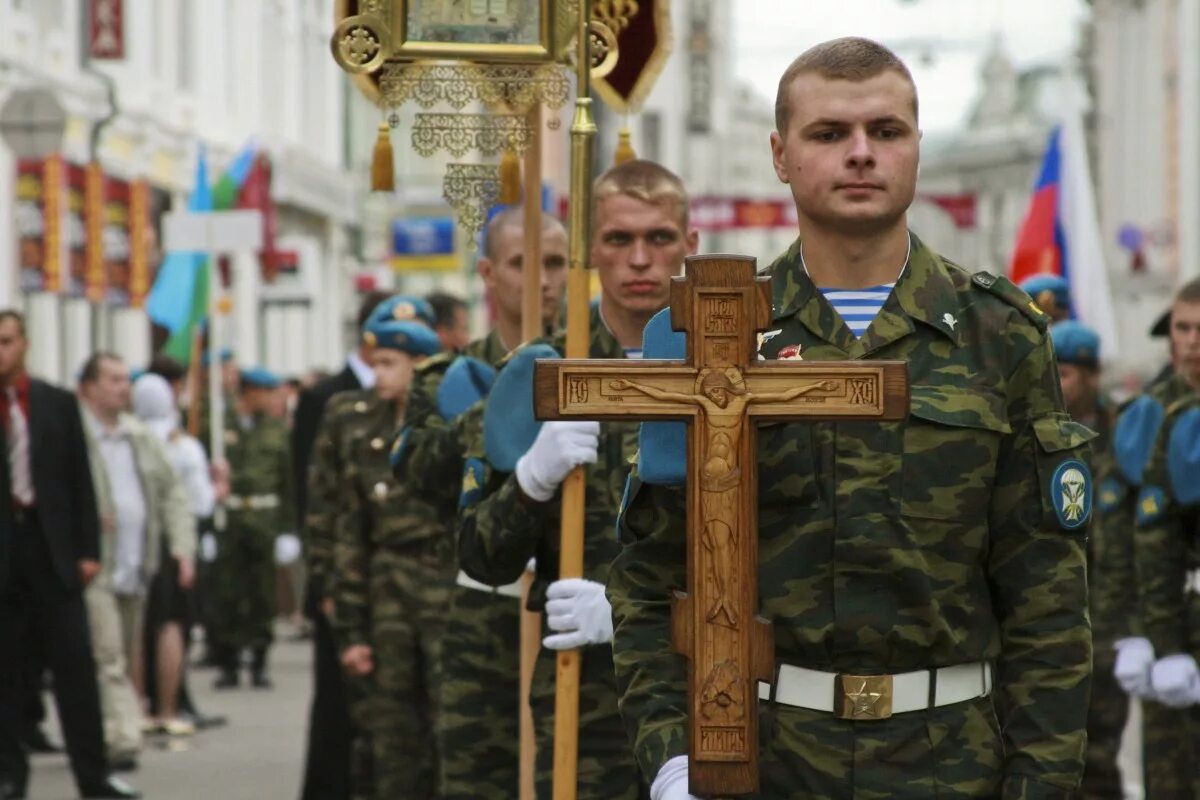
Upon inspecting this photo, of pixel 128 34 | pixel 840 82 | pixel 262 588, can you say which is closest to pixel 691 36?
pixel 128 34

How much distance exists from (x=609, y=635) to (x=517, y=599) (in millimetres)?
1175

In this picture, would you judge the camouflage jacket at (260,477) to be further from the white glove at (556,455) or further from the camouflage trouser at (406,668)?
the white glove at (556,455)

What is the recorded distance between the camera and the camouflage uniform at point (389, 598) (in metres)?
9.70

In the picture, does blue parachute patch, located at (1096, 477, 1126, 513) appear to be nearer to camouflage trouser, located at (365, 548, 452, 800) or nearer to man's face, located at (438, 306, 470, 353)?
camouflage trouser, located at (365, 548, 452, 800)

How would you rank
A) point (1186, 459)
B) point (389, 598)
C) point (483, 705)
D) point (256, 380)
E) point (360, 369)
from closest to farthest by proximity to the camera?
1. point (483, 705)
2. point (1186, 459)
3. point (389, 598)
4. point (360, 369)
5. point (256, 380)

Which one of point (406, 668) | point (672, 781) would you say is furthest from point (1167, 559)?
point (672, 781)

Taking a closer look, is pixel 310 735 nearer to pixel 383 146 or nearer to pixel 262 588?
pixel 383 146

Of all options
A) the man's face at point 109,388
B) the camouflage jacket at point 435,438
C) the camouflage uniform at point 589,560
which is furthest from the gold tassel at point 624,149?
the man's face at point 109,388

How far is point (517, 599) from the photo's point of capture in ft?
24.6

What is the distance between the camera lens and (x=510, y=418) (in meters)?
6.79

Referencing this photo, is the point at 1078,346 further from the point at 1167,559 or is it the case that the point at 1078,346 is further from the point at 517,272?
the point at 517,272

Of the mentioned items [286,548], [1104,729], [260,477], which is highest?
[260,477]

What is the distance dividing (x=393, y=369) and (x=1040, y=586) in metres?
6.35

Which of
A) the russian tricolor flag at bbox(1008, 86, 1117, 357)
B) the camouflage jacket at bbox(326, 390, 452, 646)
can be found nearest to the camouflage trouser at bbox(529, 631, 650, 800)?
the camouflage jacket at bbox(326, 390, 452, 646)
